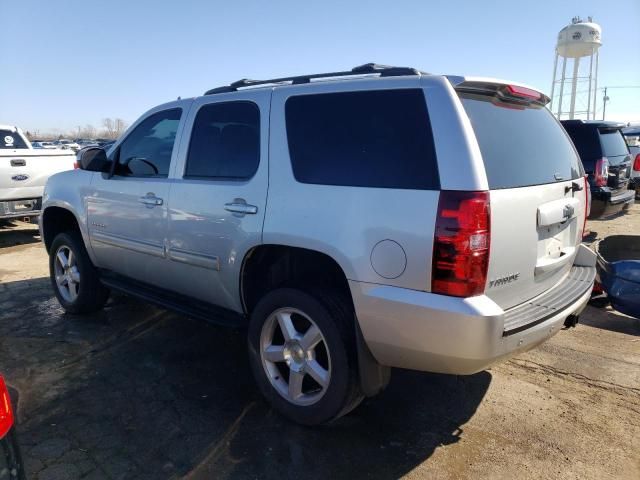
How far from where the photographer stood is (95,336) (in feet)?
14.5

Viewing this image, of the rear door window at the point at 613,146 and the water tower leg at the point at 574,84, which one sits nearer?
the rear door window at the point at 613,146

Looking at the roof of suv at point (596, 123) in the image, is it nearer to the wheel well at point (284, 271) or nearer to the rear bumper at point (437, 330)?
the wheel well at point (284, 271)

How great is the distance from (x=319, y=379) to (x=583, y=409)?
5.77ft

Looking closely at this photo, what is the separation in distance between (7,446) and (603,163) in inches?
330

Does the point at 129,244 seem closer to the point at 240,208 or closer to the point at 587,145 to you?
the point at 240,208

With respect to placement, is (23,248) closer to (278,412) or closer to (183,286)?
(183,286)

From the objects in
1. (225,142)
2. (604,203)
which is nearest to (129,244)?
(225,142)

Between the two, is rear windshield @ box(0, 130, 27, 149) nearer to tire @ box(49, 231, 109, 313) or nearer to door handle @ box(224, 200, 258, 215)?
tire @ box(49, 231, 109, 313)

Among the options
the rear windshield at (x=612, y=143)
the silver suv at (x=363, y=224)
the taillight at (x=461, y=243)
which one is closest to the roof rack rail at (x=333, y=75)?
the silver suv at (x=363, y=224)

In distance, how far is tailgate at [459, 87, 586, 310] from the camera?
94.3 inches

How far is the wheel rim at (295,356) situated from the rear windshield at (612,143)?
697 cm

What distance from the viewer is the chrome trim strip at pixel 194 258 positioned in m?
3.35

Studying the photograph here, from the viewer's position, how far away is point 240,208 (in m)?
3.13

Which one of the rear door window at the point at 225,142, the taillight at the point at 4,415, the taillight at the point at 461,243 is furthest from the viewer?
the rear door window at the point at 225,142
